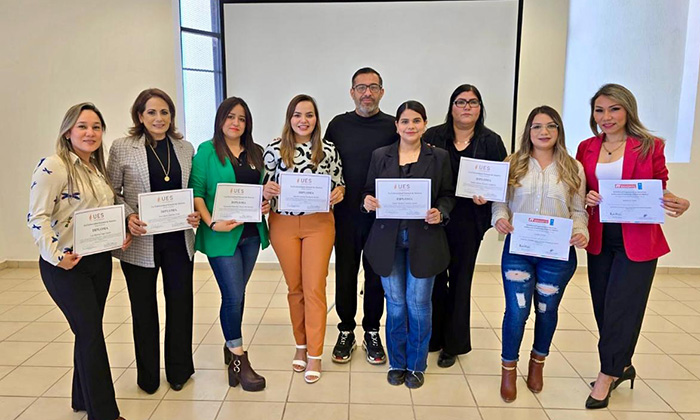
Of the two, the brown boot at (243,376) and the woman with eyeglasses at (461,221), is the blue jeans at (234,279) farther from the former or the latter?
the woman with eyeglasses at (461,221)

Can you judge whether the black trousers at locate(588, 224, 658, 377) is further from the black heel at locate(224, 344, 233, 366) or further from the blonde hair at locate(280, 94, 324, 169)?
the black heel at locate(224, 344, 233, 366)

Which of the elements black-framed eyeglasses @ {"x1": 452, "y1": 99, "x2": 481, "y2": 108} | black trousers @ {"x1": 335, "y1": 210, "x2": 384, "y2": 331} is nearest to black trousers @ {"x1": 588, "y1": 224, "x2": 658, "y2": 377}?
black-framed eyeglasses @ {"x1": 452, "y1": 99, "x2": 481, "y2": 108}

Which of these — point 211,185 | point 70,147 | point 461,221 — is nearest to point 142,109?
point 70,147

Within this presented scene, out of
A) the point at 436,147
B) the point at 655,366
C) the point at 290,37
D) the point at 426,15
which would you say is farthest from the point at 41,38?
the point at 655,366

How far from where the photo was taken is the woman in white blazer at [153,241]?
85.4 inches

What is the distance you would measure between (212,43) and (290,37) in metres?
0.93

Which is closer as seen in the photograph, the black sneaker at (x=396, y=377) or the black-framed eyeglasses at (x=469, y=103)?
the black-framed eyeglasses at (x=469, y=103)

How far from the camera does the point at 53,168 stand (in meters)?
1.85

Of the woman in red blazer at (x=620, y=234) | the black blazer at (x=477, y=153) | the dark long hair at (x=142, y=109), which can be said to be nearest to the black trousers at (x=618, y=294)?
the woman in red blazer at (x=620, y=234)

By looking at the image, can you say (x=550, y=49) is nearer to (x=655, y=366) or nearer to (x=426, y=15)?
(x=426, y=15)

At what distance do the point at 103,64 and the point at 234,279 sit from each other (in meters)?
3.19

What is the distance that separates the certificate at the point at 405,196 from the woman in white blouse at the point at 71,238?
124cm

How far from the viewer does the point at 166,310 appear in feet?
7.84

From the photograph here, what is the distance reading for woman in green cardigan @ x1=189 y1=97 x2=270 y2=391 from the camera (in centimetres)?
229
